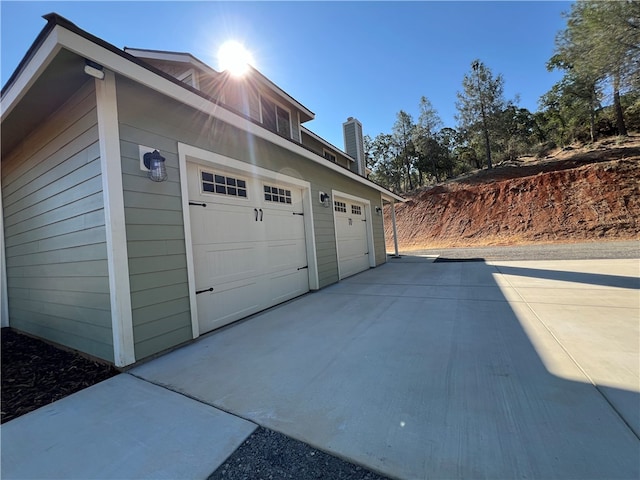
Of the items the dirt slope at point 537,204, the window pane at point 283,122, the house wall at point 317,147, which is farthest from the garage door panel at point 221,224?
the dirt slope at point 537,204

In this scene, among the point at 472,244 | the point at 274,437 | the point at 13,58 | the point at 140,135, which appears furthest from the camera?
the point at 472,244

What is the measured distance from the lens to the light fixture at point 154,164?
2.80 m

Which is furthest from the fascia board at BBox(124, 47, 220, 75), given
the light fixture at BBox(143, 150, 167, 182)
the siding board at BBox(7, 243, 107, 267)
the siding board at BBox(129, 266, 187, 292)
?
the siding board at BBox(129, 266, 187, 292)

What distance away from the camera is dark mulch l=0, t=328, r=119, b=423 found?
2156mm

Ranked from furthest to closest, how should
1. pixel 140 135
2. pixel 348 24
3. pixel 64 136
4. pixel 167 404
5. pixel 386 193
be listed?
pixel 386 193
pixel 348 24
pixel 64 136
pixel 140 135
pixel 167 404

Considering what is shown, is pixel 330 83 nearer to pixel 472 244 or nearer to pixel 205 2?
pixel 205 2

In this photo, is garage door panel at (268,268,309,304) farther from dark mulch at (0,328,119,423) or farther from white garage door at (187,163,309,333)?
dark mulch at (0,328,119,423)

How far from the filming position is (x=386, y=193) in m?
10.7

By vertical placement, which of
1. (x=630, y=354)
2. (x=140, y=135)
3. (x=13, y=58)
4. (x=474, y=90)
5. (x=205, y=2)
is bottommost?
(x=630, y=354)

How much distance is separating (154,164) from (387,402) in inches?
119

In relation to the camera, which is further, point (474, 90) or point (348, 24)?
point (474, 90)

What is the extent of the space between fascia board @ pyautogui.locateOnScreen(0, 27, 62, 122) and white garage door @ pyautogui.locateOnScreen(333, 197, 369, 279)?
5532 millimetres

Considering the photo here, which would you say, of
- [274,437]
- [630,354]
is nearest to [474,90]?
[630,354]

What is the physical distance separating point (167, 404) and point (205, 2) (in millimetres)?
5437
